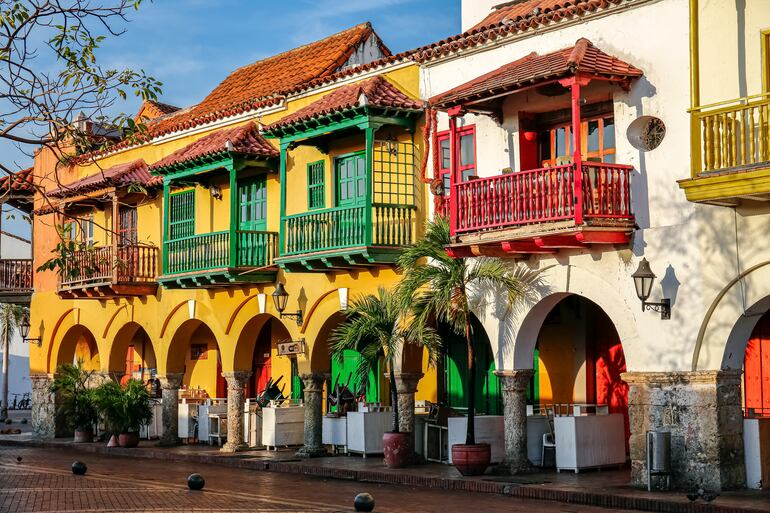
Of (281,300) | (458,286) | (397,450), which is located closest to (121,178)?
(281,300)

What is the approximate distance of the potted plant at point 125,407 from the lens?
25062mm

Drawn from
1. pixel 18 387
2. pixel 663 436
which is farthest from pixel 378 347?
pixel 18 387

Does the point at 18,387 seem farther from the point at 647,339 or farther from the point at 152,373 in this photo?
the point at 647,339

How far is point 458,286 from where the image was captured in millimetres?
17922

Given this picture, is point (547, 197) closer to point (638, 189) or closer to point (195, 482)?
point (638, 189)

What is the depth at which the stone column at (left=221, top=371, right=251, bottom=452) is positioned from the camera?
76.5 ft

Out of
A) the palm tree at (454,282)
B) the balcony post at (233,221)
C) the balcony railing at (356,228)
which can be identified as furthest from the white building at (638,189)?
the balcony post at (233,221)

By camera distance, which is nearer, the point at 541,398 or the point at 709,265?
the point at 709,265

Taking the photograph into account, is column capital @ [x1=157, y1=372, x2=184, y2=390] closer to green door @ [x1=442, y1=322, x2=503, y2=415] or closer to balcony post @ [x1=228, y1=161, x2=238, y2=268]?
balcony post @ [x1=228, y1=161, x2=238, y2=268]

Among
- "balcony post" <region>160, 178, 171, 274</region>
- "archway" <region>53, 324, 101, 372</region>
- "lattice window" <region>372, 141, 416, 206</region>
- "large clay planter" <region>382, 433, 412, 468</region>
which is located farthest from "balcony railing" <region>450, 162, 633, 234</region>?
"archway" <region>53, 324, 101, 372</region>

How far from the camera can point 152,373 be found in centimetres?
3045

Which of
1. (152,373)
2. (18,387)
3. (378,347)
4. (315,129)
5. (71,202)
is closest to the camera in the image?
(378,347)

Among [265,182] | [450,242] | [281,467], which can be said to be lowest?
[281,467]

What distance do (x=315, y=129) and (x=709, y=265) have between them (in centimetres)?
813
